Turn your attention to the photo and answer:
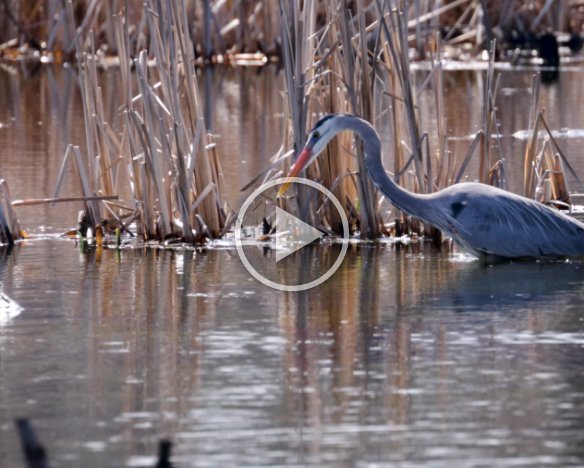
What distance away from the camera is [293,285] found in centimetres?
788

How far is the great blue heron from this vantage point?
848 centimetres

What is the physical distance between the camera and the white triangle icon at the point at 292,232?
9.13 m

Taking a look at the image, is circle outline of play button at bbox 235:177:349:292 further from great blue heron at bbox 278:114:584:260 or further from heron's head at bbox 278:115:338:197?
great blue heron at bbox 278:114:584:260

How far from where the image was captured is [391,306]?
23.9 ft

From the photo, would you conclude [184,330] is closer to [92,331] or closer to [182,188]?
[92,331]

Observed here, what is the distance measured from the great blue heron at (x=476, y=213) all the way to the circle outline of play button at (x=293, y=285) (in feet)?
1.33

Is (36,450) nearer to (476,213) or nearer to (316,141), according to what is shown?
(316,141)

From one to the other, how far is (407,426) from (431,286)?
8.72 feet

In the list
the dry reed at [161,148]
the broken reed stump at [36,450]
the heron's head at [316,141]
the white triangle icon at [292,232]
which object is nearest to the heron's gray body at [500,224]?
the heron's head at [316,141]

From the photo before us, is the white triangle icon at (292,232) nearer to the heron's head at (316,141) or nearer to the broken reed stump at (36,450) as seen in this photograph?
the heron's head at (316,141)

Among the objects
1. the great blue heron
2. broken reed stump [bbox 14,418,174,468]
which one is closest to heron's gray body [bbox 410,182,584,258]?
the great blue heron

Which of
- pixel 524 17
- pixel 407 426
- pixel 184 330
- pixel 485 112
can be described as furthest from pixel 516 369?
pixel 524 17

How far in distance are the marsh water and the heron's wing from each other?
0.13 metres

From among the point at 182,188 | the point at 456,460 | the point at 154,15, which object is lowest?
the point at 456,460
